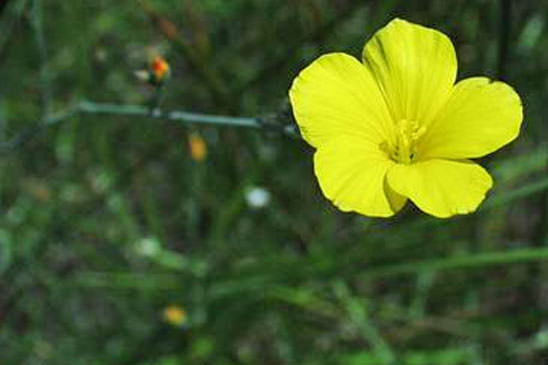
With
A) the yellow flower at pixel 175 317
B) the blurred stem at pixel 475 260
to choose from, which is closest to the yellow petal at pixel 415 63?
the blurred stem at pixel 475 260

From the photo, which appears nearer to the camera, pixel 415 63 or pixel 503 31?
pixel 415 63

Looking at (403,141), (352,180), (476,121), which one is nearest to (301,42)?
(403,141)

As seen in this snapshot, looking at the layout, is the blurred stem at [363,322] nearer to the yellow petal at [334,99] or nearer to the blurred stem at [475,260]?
the blurred stem at [475,260]

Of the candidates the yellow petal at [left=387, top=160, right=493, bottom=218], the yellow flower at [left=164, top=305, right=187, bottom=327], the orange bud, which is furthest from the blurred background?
the yellow petal at [left=387, top=160, right=493, bottom=218]

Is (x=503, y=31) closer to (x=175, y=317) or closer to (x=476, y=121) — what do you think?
(x=476, y=121)

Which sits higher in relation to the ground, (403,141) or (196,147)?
(403,141)
